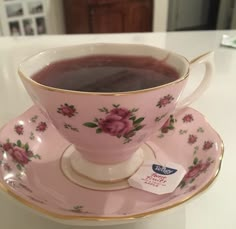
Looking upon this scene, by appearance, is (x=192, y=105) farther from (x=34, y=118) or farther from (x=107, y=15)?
(x=107, y=15)

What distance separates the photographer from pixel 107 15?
2125mm

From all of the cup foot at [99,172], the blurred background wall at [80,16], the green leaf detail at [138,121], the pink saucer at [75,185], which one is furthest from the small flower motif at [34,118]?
the blurred background wall at [80,16]

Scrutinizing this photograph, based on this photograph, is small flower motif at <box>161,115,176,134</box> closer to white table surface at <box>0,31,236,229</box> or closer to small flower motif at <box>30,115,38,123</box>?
white table surface at <box>0,31,236,229</box>

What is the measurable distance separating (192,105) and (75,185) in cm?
29

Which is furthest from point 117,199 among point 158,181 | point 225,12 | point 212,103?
point 225,12

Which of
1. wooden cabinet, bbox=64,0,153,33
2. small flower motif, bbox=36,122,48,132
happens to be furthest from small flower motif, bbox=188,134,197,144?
wooden cabinet, bbox=64,0,153,33

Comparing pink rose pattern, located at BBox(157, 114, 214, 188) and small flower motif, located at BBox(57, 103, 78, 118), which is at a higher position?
small flower motif, located at BBox(57, 103, 78, 118)

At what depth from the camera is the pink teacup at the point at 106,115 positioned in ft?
1.05

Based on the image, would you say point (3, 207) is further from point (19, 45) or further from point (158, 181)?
point (19, 45)

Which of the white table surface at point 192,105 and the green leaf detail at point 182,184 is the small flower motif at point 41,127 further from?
the green leaf detail at point 182,184

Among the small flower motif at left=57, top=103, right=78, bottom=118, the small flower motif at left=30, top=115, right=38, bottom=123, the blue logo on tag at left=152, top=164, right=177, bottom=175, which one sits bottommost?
the blue logo on tag at left=152, top=164, right=177, bottom=175

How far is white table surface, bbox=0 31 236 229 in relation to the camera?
0.36m

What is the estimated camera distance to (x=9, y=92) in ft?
2.12

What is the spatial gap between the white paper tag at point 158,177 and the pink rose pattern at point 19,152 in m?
0.14
